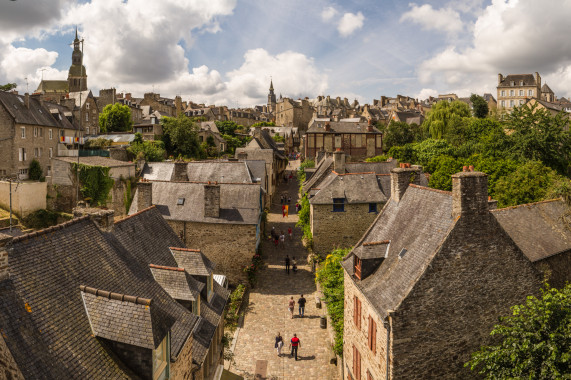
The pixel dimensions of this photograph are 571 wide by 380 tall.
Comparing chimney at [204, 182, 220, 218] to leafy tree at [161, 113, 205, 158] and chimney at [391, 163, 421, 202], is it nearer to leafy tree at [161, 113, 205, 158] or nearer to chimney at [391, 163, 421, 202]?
chimney at [391, 163, 421, 202]

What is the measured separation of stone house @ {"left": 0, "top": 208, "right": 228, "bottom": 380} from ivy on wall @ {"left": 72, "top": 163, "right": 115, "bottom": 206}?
2041cm

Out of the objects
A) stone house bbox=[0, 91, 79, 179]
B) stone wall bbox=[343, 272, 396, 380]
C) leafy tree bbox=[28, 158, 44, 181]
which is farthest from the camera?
leafy tree bbox=[28, 158, 44, 181]

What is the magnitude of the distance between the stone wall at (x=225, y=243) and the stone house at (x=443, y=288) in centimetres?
1102

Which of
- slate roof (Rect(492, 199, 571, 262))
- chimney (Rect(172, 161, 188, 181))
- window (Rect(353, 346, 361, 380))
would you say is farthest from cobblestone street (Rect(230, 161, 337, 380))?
chimney (Rect(172, 161, 188, 181))

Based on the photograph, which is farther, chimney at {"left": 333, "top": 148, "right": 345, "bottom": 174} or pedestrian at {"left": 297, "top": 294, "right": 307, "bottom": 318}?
chimney at {"left": 333, "top": 148, "right": 345, "bottom": 174}

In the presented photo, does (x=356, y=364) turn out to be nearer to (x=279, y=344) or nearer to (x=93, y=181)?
(x=279, y=344)

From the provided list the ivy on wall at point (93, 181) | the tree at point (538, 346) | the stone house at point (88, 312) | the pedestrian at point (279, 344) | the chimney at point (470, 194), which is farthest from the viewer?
the ivy on wall at point (93, 181)

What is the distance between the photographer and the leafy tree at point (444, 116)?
48000 mm

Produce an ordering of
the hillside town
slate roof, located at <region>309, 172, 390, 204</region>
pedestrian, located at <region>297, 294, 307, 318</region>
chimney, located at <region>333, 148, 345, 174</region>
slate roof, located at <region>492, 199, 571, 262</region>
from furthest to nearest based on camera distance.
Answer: chimney, located at <region>333, 148, 345, 174</region>
slate roof, located at <region>309, 172, 390, 204</region>
pedestrian, located at <region>297, 294, 307, 318</region>
slate roof, located at <region>492, 199, 571, 262</region>
the hillside town

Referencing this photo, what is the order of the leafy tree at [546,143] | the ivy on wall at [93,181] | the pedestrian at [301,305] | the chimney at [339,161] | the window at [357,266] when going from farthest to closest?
1. the ivy on wall at [93,181]
2. the leafy tree at [546,143]
3. the chimney at [339,161]
4. the pedestrian at [301,305]
5. the window at [357,266]

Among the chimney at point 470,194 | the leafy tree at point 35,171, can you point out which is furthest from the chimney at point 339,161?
the leafy tree at point 35,171

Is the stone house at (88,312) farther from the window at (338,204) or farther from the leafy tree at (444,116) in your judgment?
the leafy tree at (444,116)

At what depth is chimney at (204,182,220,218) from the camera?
21188mm

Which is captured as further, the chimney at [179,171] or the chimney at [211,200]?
the chimney at [179,171]
